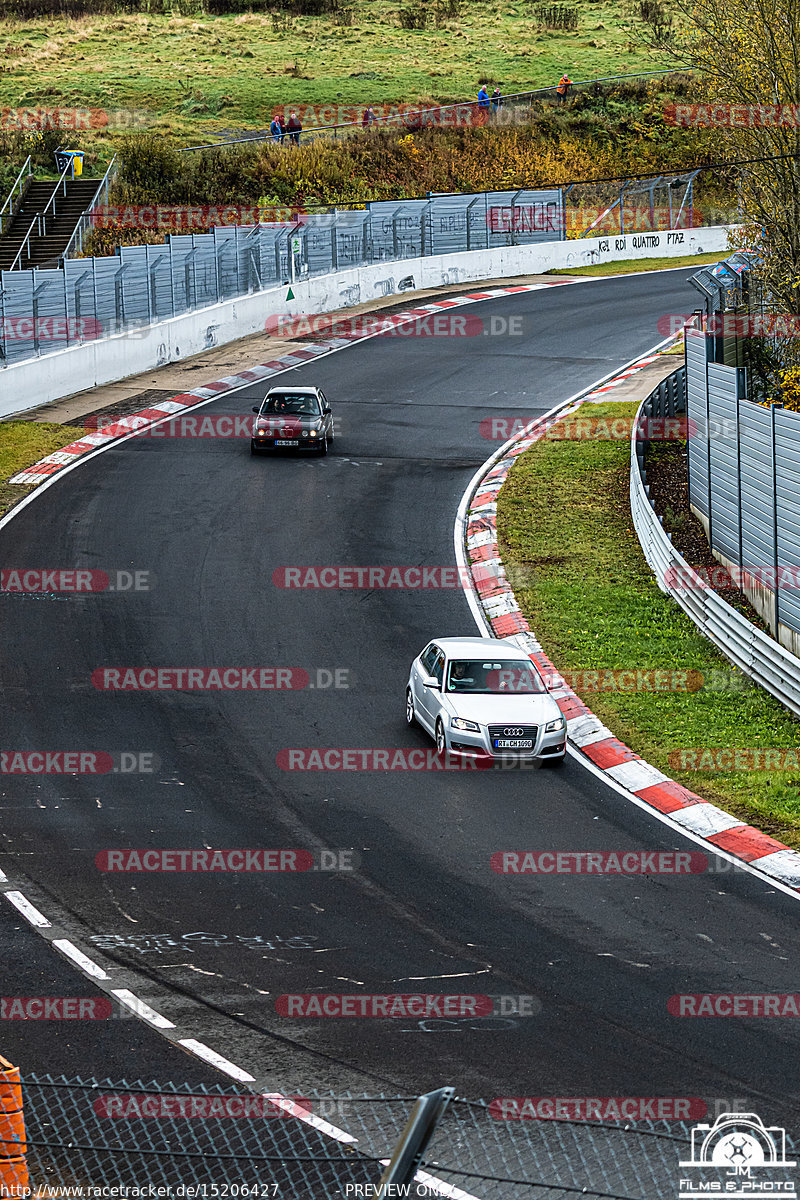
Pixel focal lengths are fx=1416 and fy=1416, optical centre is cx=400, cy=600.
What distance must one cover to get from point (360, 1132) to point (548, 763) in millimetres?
8407

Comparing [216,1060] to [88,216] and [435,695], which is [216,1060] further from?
[88,216]

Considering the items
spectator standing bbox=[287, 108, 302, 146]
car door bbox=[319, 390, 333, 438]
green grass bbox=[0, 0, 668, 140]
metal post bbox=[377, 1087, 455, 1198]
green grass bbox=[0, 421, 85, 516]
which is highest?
green grass bbox=[0, 0, 668, 140]

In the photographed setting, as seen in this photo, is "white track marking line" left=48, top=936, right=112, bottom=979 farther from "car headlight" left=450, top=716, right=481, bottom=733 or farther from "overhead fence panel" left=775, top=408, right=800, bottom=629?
"overhead fence panel" left=775, top=408, right=800, bottom=629

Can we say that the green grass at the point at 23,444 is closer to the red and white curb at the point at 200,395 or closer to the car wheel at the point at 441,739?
the red and white curb at the point at 200,395

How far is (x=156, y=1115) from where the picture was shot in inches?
370

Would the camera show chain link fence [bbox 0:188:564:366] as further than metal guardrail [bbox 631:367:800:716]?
Yes

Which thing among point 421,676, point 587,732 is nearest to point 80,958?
point 421,676

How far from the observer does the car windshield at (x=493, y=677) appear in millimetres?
17812

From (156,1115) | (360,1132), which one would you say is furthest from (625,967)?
(156,1115)

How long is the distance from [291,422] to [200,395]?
16.8 feet

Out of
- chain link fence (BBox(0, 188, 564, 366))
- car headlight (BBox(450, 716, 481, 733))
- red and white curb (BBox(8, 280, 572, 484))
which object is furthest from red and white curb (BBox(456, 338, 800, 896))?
chain link fence (BBox(0, 188, 564, 366))

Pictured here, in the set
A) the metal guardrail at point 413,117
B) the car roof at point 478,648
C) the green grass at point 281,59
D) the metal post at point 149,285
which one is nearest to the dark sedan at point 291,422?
the metal post at point 149,285

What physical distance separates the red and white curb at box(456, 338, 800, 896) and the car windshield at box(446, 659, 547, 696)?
3.49 ft

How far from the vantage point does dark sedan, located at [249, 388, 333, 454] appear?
31.3 m
